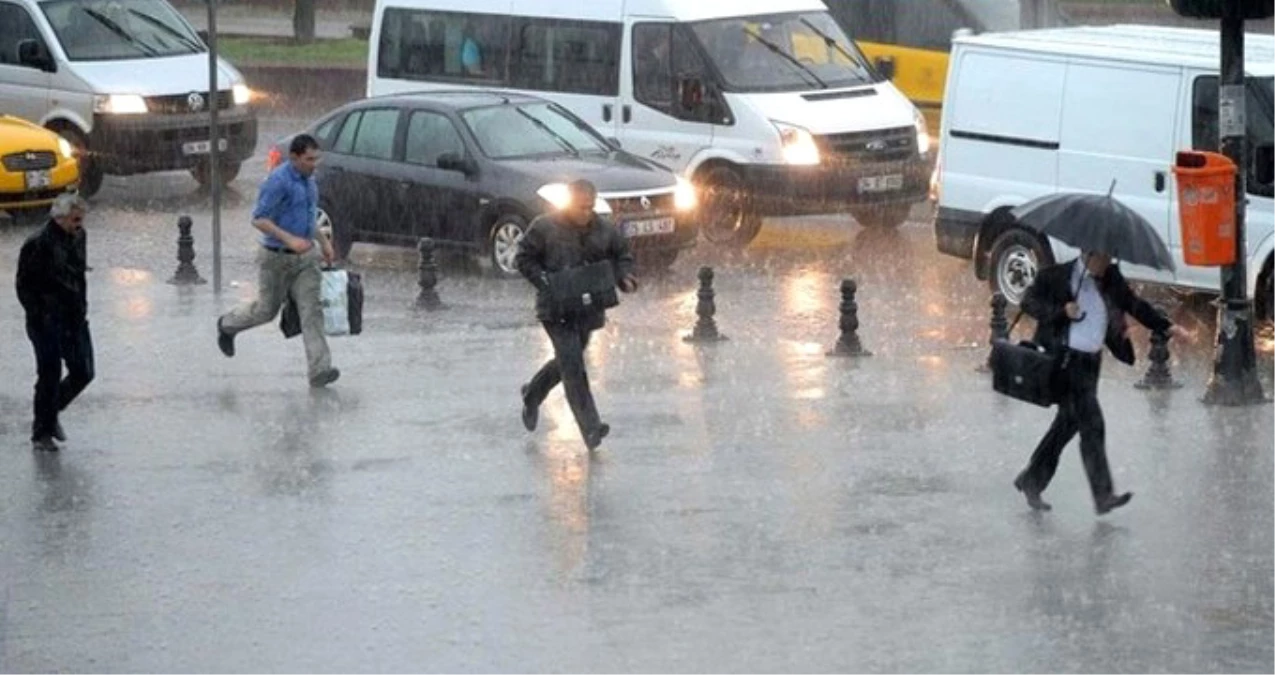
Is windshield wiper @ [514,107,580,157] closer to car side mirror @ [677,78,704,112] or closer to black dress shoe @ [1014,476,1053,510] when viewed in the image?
car side mirror @ [677,78,704,112]

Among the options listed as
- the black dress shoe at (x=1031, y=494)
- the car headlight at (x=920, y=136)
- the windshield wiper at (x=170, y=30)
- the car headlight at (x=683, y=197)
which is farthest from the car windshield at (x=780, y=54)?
the black dress shoe at (x=1031, y=494)

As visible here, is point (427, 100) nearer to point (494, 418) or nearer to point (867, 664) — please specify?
point (494, 418)

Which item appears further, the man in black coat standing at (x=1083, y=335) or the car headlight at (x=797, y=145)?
the car headlight at (x=797, y=145)

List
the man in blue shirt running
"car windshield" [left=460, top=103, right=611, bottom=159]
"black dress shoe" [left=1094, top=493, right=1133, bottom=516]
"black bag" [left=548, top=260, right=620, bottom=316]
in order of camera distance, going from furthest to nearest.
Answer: "car windshield" [left=460, top=103, right=611, bottom=159]
the man in blue shirt running
"black bag" [left=548, top=260, right=620, bottom=316]
"black dress shoe" [left=1094, top=493, right=1133, bottom=516]

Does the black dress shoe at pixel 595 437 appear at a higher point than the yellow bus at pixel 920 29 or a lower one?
lower

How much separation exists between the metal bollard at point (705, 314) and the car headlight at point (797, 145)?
15.2ft

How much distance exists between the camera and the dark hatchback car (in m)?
21.5

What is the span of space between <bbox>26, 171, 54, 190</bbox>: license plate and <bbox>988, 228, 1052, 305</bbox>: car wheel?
9290 millimetres

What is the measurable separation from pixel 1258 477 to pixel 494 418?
431 cm

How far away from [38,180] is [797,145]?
22.5 ft

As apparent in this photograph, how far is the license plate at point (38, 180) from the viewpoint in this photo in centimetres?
2489

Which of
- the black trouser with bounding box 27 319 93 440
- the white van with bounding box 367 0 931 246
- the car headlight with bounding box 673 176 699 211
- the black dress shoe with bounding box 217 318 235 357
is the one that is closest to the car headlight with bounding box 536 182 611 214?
the car headlight with bounding box 673 176 699 211

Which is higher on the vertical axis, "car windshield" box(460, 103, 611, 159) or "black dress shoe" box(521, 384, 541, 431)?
"car windshield" box(460, 103, 611, 159)

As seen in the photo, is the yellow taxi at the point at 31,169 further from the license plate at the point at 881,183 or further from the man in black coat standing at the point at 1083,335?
the man in black coat standing at the point at 1083,335
